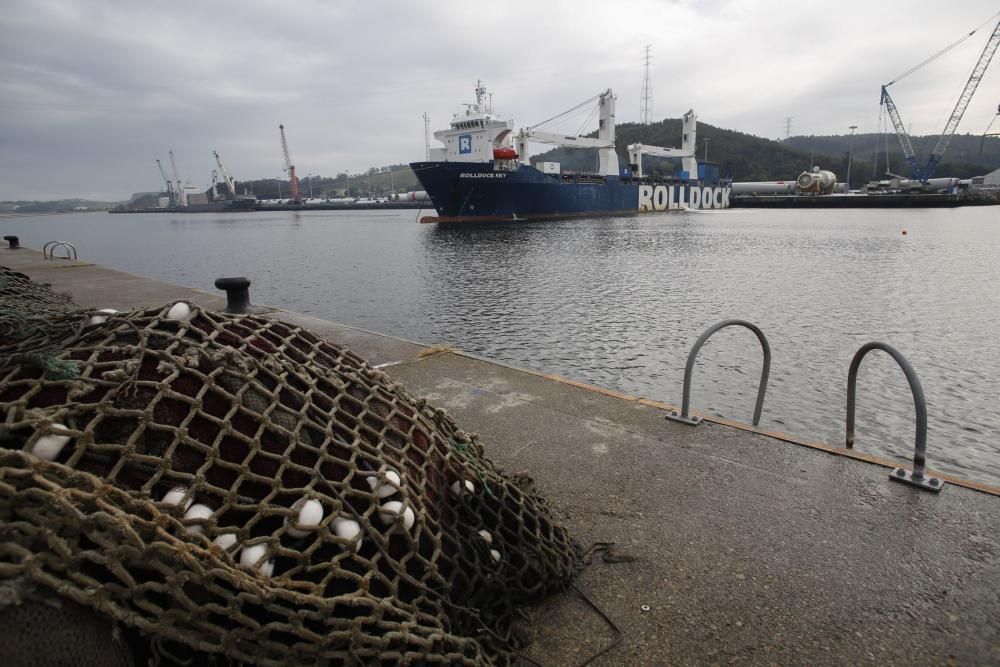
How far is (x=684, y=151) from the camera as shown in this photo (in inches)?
2908

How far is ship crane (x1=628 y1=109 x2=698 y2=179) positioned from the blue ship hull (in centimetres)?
510

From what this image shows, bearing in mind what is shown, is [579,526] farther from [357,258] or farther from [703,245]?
[703,245]

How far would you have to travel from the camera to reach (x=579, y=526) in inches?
127

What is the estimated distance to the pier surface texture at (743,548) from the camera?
2367 mm

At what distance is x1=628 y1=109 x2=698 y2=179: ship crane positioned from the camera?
221 feet

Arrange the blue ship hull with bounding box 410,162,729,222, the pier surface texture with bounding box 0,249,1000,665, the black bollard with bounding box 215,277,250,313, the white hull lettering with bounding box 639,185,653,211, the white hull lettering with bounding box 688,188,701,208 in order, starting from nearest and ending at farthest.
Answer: the pier surface texture with bounding box 0,249,1000,665, the black bollard with bounding box 215,277,250,313, the blue ship hull with bounding box 410,162,729,222, the white hull lettering with bounding box 639,185,653,211, the white hull lettering with bounding box 688,188,701,208

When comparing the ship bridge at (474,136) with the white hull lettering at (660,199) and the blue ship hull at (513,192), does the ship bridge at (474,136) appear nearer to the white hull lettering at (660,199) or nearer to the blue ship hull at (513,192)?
the blue ship hull at (513,192)

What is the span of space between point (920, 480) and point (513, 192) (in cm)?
4668

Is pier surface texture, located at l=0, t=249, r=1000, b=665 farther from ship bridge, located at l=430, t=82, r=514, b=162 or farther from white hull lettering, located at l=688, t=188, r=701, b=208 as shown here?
white hull lettering, located at l=688, t=188, r=701, b=208

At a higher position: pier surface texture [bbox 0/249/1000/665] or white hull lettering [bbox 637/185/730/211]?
white hull lettering [bbox 637/185/730/211]

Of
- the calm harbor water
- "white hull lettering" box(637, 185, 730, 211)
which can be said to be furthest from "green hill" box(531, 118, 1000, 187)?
the calm harbor water

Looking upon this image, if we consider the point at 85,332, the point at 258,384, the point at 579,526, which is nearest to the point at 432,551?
the point at 258,384

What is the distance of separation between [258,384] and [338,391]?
1.40ft

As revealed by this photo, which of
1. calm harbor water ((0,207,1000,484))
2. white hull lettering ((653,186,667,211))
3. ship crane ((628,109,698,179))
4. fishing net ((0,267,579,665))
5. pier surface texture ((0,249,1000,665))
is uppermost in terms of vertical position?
ship crane ((628,109,698,179))
